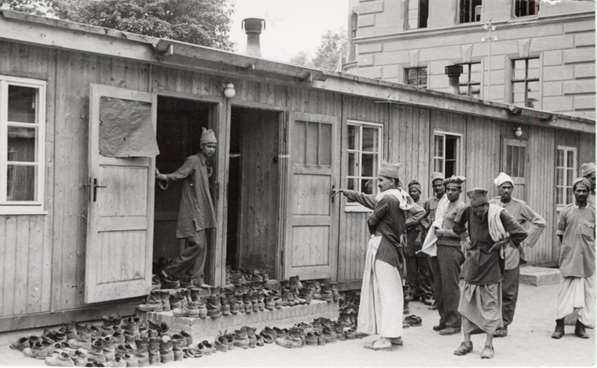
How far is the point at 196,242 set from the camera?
9180mm

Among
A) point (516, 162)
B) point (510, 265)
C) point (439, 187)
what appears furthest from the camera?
point (516, 162)

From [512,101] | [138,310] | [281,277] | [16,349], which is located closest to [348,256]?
[281,277]

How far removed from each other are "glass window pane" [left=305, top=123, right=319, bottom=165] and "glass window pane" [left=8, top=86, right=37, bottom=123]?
13.6ft

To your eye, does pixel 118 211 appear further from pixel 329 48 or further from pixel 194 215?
pixel 329 48

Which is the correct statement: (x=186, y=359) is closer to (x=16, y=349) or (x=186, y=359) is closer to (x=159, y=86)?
(x=16, y=349)

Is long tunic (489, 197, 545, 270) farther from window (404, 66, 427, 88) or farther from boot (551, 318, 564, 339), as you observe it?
window (404, 66, 427, 88)

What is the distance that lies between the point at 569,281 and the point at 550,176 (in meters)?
8.25

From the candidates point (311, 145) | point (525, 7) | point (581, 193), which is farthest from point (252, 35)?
point (525, 7)

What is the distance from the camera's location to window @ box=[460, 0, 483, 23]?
2323cm

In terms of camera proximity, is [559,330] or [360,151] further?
[360,151]

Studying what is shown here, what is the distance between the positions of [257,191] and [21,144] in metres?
4.00

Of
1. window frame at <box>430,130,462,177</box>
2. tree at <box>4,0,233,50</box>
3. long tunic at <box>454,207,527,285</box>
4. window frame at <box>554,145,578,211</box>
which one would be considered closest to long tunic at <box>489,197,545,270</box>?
long tunic at <box>454,207,527,285</box>

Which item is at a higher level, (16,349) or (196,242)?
(196,242)

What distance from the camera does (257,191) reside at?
430 inches
